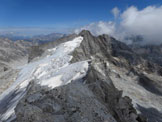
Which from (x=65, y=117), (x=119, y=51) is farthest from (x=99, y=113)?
(x=119, y=51)

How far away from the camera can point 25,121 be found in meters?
9.65

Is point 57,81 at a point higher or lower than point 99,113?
lower

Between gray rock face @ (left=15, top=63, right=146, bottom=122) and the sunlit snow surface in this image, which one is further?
the sunlit snow surface

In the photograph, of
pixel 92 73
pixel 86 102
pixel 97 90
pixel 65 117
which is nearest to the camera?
pixel 65 117

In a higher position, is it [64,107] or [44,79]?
[64,107]

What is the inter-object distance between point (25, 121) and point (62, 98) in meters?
3.22

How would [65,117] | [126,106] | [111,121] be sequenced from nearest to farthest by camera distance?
[65,117]
[111,121]
[126,106]

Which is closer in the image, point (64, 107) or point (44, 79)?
point (64, 107)

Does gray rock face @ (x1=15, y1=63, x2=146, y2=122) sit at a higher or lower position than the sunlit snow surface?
higher

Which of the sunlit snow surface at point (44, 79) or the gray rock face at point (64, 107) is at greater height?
the gray rock face at point (64, 107)

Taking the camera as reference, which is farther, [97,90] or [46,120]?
[97,90]

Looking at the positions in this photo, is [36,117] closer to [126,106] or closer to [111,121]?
[111,121]

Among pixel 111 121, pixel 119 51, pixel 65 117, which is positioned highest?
pixel 65 117

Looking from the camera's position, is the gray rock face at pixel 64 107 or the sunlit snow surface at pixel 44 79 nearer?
the gray rock face at pixel 64 107
